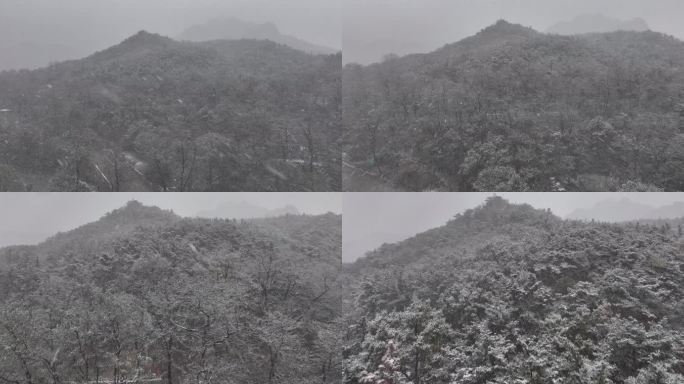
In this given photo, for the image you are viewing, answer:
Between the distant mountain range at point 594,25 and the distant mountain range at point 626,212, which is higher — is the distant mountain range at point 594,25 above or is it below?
above

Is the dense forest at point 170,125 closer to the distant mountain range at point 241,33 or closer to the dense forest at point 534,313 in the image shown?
the dense forest at point 534,313

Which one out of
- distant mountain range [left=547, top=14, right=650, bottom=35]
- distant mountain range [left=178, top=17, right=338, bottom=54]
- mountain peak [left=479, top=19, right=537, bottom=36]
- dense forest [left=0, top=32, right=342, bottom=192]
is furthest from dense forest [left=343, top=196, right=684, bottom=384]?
distant mountain range [left=178, top=17, right=338, bottom=54]

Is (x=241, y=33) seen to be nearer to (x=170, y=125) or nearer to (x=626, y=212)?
(x=170, y=125)

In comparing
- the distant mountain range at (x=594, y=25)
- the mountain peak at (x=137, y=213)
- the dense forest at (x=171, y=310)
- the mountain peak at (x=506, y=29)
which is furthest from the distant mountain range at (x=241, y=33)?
the dense forest at (x=171, y=310)

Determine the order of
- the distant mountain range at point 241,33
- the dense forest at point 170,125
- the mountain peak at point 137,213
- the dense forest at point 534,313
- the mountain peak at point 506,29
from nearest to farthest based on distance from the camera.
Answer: the dense forest at point 534,313, the dense forest at point 170,125, the mountain peak at point 137,213, the mountain peak at point 506,29, the distant mountain range at point 241,33

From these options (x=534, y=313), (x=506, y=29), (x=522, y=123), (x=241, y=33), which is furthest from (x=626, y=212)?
(x=241, y=33)

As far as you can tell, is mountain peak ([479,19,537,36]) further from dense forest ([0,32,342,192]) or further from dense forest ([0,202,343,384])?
dense forest ([0,202,343,384])
